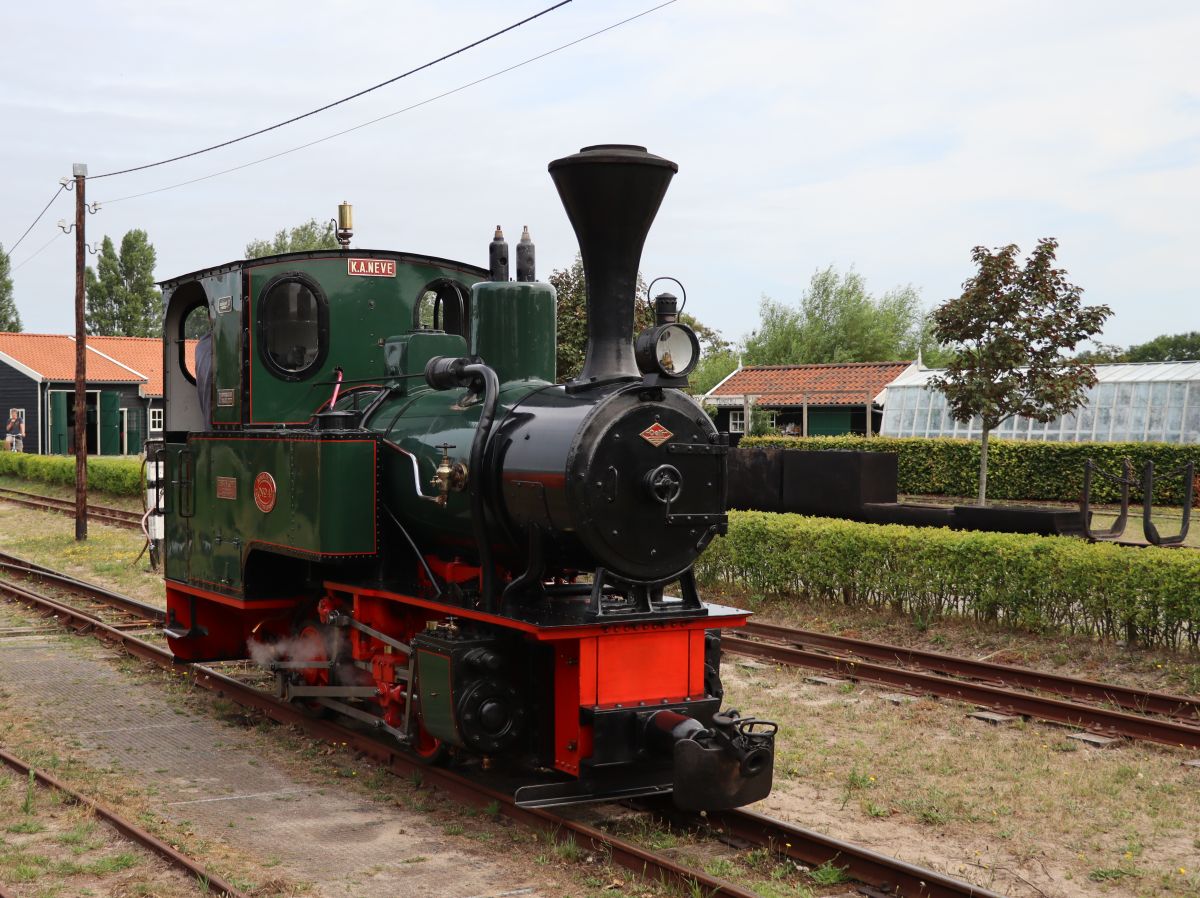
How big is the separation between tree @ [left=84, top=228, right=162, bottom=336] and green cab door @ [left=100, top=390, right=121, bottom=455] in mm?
31231

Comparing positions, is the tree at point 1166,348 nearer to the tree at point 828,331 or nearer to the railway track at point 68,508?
the tree at point 828,331

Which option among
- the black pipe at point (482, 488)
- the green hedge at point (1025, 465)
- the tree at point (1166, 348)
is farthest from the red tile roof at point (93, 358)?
the tree at point (1166, 348)

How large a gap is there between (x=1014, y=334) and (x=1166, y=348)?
239 ft

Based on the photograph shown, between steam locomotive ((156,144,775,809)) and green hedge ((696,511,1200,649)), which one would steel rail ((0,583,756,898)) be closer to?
steam locomotive ((156,144,775,809))

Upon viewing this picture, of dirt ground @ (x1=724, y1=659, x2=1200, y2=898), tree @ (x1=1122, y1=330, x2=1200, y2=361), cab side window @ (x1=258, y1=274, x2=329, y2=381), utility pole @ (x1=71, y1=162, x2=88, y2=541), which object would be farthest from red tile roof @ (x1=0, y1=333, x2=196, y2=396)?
tree @ (x1=1122, y1=330, x2=1200, y2=361)

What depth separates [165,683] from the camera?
988cm

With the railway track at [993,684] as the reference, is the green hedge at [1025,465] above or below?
above

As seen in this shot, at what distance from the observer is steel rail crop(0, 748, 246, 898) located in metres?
5.23

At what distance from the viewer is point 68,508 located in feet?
83.7

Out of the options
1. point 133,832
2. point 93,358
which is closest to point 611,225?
point 133,832

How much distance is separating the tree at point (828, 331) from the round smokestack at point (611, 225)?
4931 centimetres

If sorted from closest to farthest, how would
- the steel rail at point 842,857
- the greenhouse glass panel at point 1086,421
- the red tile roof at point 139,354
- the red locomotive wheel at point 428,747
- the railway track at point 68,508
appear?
1. the steel rail at point 842,857
2. the red locomotive wheel at point 428,747
3. the railway track at point 68,508
4. the greenhouse glass panel at point 1086,421
5. the red tile roof at point 139,354

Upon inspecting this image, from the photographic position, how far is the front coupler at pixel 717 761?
18.0ft

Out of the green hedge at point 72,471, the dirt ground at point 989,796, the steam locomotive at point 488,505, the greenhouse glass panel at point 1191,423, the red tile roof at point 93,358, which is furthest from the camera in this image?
the red tile roof at point 93,358
